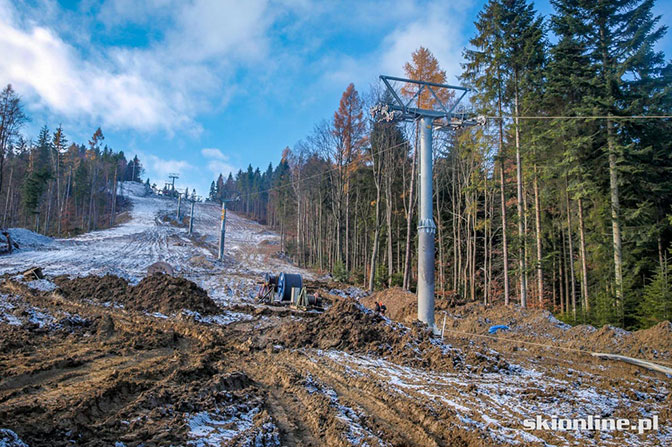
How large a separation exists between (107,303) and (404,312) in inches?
495

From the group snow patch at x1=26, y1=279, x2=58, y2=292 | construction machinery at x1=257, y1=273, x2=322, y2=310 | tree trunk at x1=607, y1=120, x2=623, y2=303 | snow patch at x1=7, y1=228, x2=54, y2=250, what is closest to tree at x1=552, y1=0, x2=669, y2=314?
Result: tree trunk at x1=607, y1=120, x2=623, y2=303

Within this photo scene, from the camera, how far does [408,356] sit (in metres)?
8.23

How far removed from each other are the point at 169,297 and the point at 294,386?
1065 centimetres

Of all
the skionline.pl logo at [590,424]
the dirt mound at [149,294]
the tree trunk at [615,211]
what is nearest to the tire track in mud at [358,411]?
the skionline.pl logo at [590,424]

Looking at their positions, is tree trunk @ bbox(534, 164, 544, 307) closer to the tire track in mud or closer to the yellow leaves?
the yellow leaves

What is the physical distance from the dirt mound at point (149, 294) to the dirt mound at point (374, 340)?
5245mm

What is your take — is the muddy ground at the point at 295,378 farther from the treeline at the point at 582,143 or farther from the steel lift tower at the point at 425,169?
the treeline at the point at 582,143

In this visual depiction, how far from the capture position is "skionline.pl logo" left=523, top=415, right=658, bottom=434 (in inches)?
183

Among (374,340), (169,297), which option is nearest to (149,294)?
(169,297)

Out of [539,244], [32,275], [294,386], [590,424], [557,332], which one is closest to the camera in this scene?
[590,424]

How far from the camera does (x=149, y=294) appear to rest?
15.3 m

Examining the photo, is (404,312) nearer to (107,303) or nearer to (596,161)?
(596,161)

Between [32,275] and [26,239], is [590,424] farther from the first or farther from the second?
[26,239]

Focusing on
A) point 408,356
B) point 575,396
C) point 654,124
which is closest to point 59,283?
point 408,356
